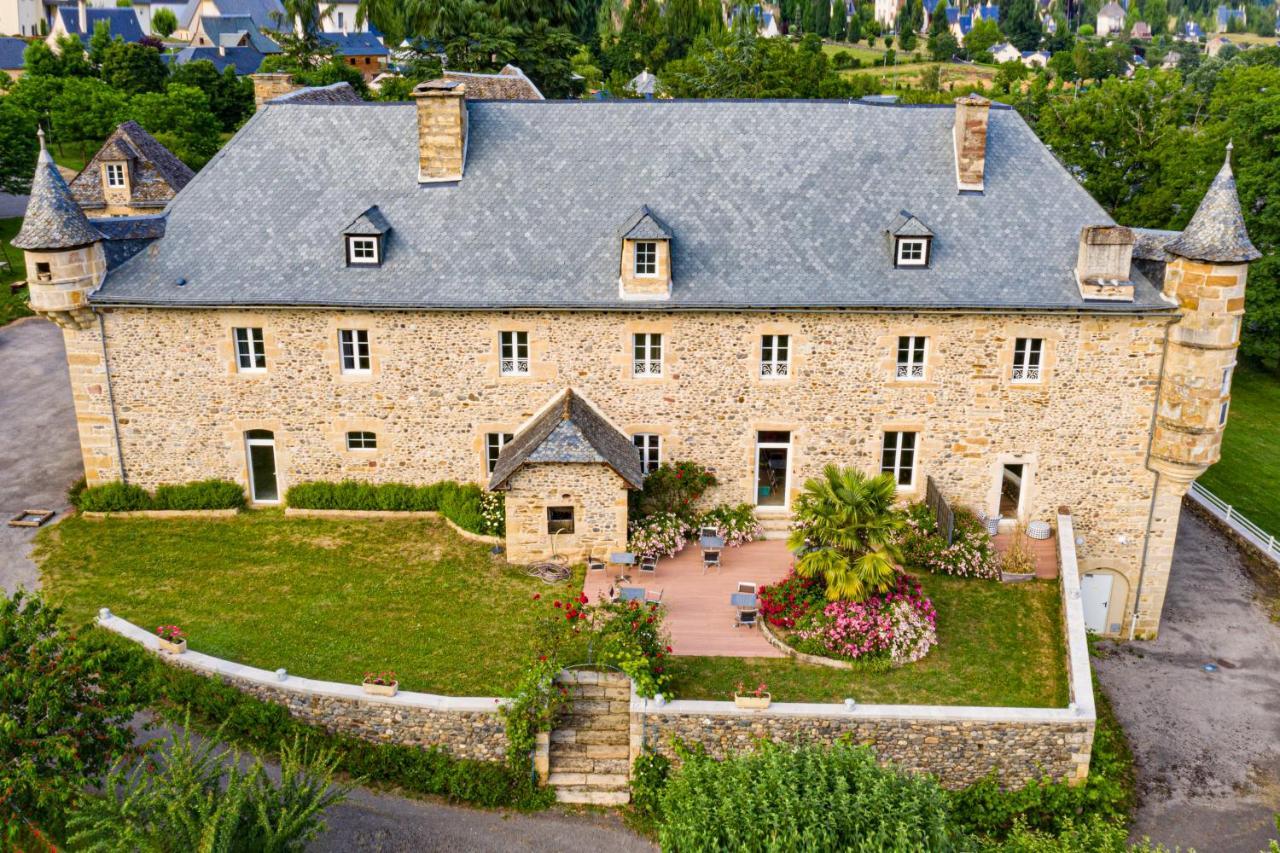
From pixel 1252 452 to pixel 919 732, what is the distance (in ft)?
103

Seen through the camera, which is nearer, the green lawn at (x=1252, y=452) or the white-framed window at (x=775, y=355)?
the white-framed window at (x=775, y=355)

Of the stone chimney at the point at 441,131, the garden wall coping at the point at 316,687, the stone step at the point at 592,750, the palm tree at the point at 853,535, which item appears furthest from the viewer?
the stone chimney at the point at 441,131

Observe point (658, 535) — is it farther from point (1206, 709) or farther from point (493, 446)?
point (1206, 709)

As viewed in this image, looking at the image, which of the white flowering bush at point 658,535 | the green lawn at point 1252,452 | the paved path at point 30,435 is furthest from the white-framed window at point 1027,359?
the paved path at point 30,435

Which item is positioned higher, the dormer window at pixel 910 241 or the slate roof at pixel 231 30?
the slate roof at pixel 231 30

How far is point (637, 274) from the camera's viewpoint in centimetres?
2678

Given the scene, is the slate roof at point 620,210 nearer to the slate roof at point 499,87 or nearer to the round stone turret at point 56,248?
the round stone turret at point 56,248

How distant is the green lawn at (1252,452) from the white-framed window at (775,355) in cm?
2167

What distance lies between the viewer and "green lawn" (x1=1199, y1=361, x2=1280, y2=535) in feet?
131

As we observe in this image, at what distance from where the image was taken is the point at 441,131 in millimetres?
28391

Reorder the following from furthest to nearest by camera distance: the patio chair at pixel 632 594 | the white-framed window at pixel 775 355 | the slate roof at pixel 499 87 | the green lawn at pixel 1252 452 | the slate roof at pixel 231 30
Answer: the slate roof at pixel 231 30
the slate roof at pixel 499 87
the green lawn at pixel 1252 452
the white-framed window at pixel 775 355
the patio chair at pixel 632 594

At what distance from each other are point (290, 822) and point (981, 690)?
1363cm

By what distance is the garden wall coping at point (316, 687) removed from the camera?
2150 cm

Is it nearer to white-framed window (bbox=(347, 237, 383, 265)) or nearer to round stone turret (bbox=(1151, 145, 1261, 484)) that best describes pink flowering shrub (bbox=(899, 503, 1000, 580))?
round stone turret (bbox=(1151, 145, 1261, 484))
